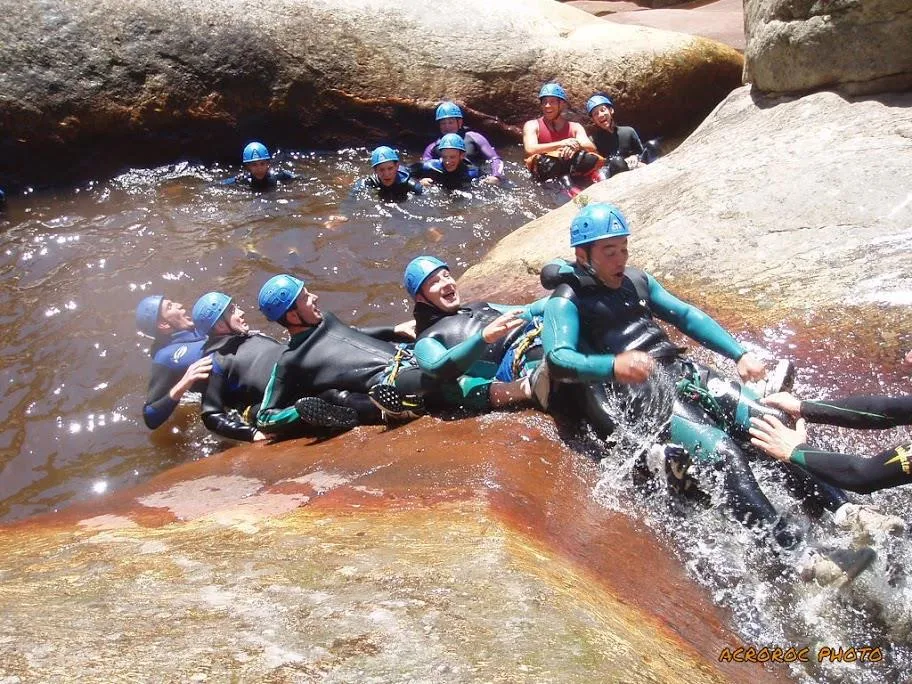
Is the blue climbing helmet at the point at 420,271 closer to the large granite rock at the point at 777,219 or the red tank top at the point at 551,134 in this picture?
the large granite rock at the point at 777,219

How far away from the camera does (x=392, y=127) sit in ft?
35.2

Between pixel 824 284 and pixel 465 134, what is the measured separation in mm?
6146

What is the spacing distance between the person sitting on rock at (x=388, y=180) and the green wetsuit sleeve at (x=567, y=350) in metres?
5.28

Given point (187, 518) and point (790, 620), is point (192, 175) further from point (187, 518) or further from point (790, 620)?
point (790, 620)

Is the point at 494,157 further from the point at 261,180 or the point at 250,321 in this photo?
the point at 250,321

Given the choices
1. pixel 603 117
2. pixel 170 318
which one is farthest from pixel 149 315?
pixel 603 117

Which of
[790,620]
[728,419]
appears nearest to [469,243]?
[728,419]

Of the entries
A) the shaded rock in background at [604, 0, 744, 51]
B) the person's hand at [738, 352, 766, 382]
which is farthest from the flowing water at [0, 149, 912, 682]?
the shaded rock in background at [604, 0, 744, 51]

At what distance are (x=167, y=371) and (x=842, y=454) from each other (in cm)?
463

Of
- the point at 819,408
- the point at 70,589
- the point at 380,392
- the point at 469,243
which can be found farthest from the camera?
the point at 469,243

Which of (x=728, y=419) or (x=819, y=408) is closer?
(x=819, y=408)

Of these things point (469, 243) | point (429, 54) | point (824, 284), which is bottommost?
point (469, 243)

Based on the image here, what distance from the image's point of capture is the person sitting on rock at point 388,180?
352 inches

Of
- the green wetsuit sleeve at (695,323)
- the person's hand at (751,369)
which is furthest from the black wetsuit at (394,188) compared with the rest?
the person's hand at (751,369)
